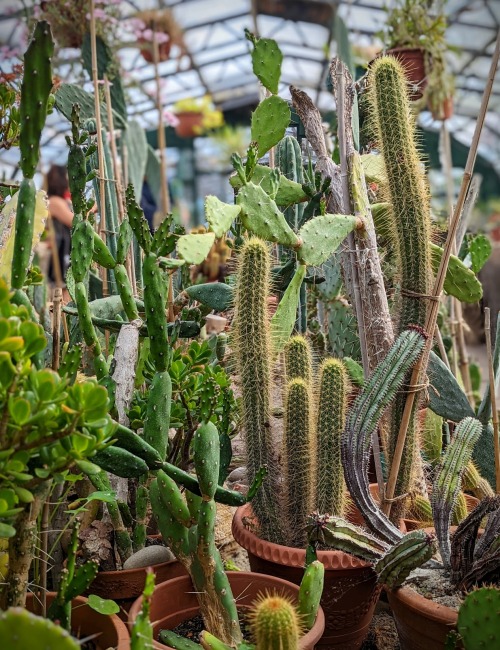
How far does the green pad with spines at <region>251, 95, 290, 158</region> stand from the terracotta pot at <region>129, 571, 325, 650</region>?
3.55ft

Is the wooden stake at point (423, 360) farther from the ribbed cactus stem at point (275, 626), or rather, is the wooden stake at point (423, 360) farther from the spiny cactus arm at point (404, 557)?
the ribbed cactus stem at point (275, 626)

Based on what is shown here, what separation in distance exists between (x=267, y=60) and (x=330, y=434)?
1.05m

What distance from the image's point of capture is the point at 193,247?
1.26m

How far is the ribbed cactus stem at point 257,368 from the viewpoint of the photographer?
4.83 feet

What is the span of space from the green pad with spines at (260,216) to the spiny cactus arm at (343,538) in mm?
629

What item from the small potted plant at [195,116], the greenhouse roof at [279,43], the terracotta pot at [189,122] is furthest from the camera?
the terracotta pot at [189,122]

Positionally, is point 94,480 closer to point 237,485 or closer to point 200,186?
point 237,485

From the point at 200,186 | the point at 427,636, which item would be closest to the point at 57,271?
the point at 427,636

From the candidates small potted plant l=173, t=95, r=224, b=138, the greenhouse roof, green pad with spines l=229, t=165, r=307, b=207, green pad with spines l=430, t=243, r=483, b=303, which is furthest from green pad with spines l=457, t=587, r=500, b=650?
small potted plant l=173, t=95, r=224, b=138

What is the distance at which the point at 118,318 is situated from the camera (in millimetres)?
1645

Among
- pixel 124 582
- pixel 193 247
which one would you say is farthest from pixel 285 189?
pixel 124 582

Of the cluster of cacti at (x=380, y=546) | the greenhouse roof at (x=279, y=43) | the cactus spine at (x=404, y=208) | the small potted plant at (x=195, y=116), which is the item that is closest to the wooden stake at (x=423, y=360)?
the cactus spine at (x=404, y=208)

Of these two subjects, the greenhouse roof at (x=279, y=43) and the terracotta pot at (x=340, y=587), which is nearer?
the terracotta pot at (x=340, y=587)

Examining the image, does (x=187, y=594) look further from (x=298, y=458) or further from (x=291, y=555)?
(x=298, y=458)
